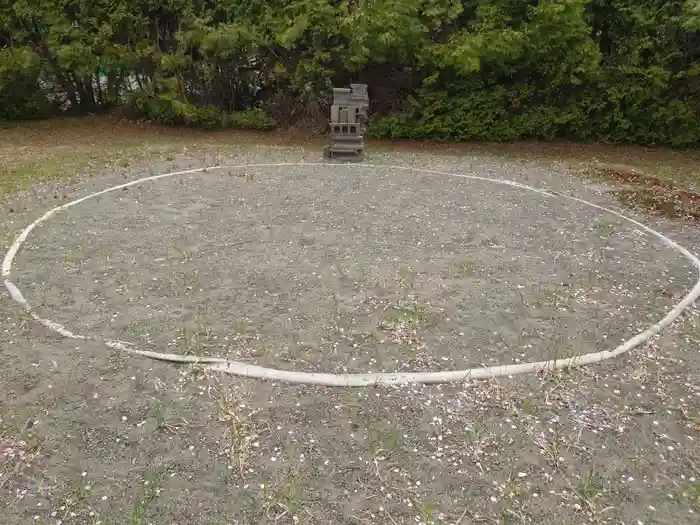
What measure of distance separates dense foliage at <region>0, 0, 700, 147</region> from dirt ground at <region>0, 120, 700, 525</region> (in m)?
2.98

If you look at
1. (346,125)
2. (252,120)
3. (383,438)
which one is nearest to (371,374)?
(383,438)

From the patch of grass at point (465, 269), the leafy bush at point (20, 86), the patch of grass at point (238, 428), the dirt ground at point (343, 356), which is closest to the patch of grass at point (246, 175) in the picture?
the dirt ground at point (343, 356)

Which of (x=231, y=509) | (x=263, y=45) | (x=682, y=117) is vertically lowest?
(x=231, y=509)

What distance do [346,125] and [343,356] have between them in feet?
17.4

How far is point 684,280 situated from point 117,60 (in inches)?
357

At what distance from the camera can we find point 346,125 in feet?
27.6

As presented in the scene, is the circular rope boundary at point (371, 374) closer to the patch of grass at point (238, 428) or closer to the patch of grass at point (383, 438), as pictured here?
the patch of grass at point (238, 428)

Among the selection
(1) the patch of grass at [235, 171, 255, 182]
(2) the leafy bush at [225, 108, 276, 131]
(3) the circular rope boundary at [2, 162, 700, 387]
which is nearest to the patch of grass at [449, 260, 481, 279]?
(3) the circular rope boundary at [2, 162, 700, 387]

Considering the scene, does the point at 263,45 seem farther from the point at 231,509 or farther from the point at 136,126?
the point at 231,509

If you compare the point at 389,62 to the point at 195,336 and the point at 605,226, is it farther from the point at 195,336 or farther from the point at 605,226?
the point at 195,336

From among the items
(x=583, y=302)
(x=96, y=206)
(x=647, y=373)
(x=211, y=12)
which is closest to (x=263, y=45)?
(x=211, y=12)

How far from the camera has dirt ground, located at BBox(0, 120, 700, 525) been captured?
2703mm

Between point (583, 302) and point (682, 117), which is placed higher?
point (682, 117)

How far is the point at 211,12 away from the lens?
9828 millimetres
